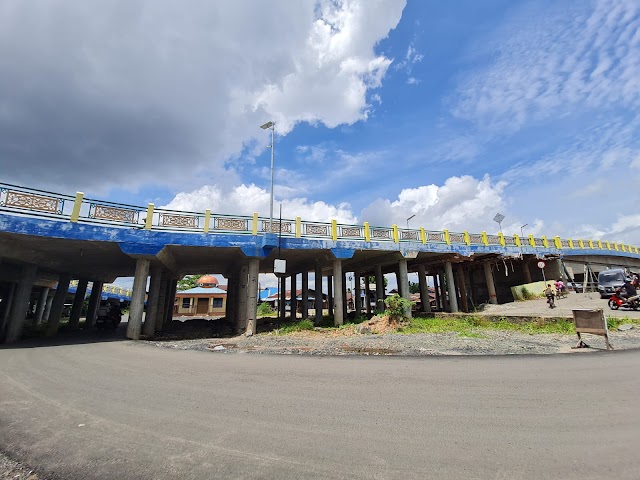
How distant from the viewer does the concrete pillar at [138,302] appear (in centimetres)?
1455

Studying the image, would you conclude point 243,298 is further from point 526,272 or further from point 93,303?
point 526,272

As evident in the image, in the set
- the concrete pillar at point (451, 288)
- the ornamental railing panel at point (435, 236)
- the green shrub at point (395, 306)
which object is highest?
the ornamental railing panel at point (435, 236)

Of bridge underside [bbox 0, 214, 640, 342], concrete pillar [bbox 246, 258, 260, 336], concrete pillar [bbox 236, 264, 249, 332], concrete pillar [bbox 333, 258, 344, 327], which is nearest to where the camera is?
Answer: bridge underside [bbox 0, 214, 640, 342]

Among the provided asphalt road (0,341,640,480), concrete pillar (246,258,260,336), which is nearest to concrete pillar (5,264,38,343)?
concrete pillar (246,258,260,336)

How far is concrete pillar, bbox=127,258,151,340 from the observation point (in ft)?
47.8

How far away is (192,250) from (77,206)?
537cm

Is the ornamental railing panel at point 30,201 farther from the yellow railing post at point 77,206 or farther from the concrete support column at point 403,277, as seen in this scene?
the concrete support column at point 403,277

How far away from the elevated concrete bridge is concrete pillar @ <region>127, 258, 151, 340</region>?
4 centimetres

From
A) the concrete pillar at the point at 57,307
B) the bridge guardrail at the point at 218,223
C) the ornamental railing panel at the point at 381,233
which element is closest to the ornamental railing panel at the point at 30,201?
the bridge guardrail at the point at 218,223

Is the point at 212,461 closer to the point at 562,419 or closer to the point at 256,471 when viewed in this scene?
the point at 256,471

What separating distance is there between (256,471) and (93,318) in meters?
30.4

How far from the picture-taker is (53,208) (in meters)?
12.4

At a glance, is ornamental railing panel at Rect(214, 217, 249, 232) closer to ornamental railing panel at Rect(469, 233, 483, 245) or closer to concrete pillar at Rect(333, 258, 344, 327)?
concrete pillar at Rect(333, 258, 344, 327)

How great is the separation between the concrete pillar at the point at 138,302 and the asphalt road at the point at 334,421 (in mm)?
7621
